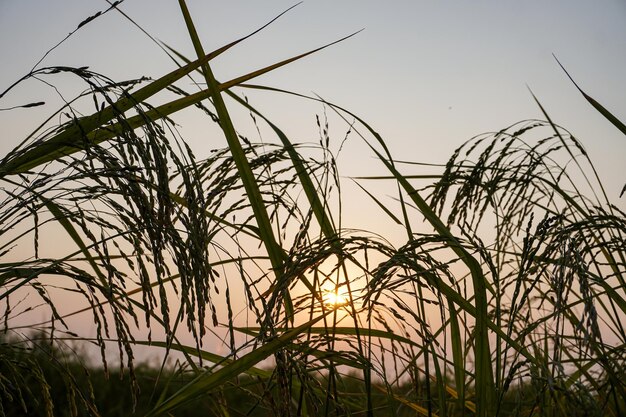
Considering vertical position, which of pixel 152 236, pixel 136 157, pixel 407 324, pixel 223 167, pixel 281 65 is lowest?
pixel 407 324

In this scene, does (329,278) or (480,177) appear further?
(480,177)

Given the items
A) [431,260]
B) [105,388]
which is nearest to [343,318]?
[431,260]

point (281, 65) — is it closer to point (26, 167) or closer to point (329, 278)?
point (329, 278)

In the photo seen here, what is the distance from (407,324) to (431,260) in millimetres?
182

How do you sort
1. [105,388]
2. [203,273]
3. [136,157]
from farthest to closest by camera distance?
[105,388]
[136,157]
[203,273]

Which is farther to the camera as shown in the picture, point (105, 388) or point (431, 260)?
point (105, 388)

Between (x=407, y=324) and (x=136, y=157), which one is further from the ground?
(x=136, y=157)

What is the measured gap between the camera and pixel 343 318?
1634mm

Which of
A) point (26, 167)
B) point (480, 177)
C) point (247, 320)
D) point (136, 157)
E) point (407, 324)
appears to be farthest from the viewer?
point (480, 177)

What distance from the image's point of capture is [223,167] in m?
1.76

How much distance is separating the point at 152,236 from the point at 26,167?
1.28 feet

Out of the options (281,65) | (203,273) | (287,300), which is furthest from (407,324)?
(281,65)

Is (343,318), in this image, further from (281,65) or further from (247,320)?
(281,65)

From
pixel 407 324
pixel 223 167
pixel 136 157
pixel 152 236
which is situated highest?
pixel 223 167
